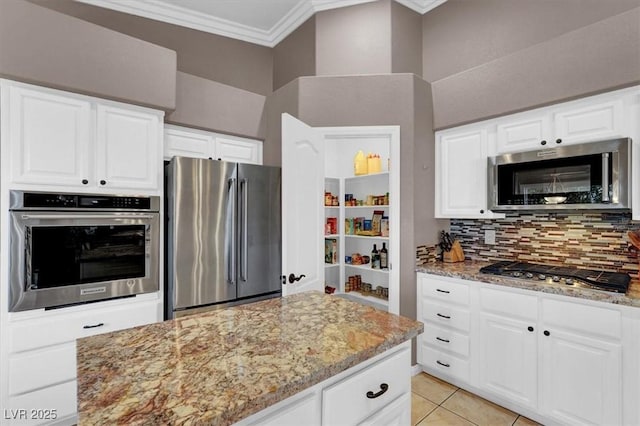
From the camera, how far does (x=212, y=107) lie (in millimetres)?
2844

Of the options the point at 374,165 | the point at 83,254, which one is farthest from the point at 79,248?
the point at 374,165

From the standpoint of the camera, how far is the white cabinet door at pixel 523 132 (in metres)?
2.33

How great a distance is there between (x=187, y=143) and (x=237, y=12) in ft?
4.98

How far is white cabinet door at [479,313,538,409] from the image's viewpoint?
209cm

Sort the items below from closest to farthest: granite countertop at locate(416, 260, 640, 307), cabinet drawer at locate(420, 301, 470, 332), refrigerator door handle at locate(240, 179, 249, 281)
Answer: granite countertop at locate(416, 260, 640, 307)
cabinet drawer at locate(420, 301, 470, 332)
refrigerator door handle at locate(240, 179, 249, 281)

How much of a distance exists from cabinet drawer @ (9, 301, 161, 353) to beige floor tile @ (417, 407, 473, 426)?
2048mm

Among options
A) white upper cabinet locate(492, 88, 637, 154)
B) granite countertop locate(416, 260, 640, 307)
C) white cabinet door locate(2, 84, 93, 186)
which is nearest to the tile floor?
granite countertop locate(416, 260, 640, 307)

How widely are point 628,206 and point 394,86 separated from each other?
1.81 metres

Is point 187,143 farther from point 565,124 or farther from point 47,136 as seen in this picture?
point 565,124

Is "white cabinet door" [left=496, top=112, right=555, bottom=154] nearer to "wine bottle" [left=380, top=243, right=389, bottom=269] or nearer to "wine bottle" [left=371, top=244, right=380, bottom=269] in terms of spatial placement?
"wine bottle" [left=380, top=243, right=389, bottom=269]

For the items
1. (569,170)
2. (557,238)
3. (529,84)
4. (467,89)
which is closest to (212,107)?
(467,89)

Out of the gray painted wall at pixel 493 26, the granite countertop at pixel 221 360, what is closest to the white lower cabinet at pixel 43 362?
the granite countertop at pixel 221 360

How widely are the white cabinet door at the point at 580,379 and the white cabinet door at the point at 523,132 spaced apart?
1.34 meters

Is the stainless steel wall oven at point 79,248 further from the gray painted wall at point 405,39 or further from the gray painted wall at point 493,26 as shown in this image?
the gray painted wall at point 493,26
